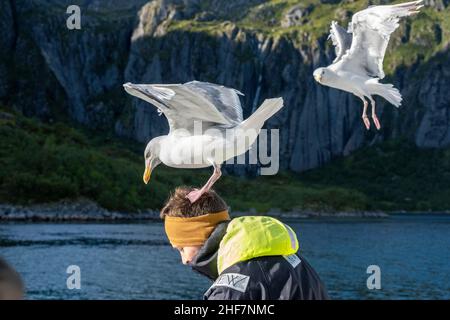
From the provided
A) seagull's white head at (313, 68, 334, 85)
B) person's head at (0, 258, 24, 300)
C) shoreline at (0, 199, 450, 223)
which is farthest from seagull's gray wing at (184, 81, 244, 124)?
shoreline at (0, 199, 450, 223)

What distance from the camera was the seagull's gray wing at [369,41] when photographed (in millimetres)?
5027

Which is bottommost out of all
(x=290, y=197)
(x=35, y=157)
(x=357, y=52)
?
(x=290, y=197)

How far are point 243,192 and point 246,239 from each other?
7148 inches

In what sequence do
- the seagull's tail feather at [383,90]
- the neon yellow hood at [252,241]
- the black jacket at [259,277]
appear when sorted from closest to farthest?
the black jacket at [259,277] < the neon yellow hood at [252,241] < the seagull's tail feather at [383,90]

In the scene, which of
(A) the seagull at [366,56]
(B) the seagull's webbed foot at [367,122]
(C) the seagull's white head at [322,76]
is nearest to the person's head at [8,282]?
(B) the seagull's webbed foot at [367,122]

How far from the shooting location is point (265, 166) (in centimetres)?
357

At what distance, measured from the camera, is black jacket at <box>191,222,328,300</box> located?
9.03 feet

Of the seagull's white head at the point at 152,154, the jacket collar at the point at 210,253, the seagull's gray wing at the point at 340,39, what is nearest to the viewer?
the jacket collar at the point at 210,253

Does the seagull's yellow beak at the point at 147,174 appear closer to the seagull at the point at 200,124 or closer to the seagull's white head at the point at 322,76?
the seagull at the point at 200,124

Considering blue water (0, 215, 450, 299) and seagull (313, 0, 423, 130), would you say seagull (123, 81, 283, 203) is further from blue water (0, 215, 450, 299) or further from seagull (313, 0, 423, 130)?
blue water (0, 215, 450, 299)

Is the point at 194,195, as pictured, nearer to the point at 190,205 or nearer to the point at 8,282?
the point at 190,205

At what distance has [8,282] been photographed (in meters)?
1.82
